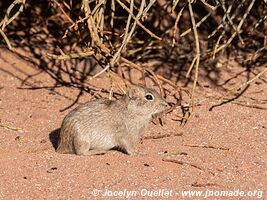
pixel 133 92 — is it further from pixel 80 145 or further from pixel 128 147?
pixel 80 145

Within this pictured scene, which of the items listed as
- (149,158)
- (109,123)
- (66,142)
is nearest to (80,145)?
(66,142)

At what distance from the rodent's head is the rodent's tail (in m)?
0.62

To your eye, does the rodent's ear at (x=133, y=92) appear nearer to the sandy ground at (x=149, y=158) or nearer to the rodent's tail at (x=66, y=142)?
the sandy ground at (x=149, y=158)

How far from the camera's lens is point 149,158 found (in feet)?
19.2

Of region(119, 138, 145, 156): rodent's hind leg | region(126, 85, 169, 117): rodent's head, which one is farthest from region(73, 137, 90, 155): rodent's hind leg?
region(126, 85, 169, 117): rodent's head

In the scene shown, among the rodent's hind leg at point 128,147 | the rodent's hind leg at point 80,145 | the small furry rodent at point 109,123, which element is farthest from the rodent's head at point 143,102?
the rodent's hind leg at point 80,145

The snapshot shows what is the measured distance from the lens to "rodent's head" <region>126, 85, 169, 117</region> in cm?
615

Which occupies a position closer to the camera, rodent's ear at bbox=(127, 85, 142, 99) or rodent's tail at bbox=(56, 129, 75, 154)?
rodent's tail at bbox=(56, 129, 75, 154)

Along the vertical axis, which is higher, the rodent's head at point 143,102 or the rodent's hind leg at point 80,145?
the rodent's head at point 143,102

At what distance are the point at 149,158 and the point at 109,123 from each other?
493mm

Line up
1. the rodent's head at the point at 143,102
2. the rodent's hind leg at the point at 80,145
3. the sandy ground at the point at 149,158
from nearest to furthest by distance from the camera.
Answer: the sandy ground at the point at 149,158, the rodent's hind leg at the point at 80,145, the rodent's head at the point at 143,102

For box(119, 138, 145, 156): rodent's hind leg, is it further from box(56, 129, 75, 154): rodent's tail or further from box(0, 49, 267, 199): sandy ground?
box(56, 129, 75, 154): rodent's tail

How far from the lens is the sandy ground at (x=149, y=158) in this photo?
522 cm

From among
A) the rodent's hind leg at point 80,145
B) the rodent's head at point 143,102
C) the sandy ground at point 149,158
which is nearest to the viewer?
the sandy ground at point 149,158
